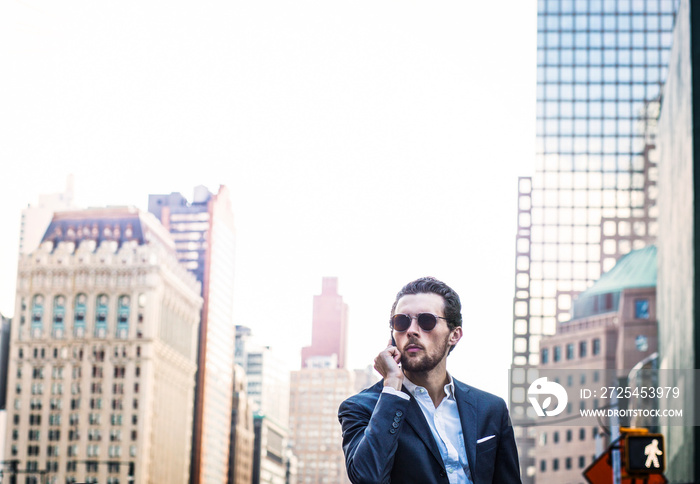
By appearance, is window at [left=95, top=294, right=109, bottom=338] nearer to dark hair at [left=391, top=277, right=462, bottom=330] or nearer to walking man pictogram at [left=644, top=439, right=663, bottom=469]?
walking man pictogram at [left=644, top=439, right=663, bottom=469]

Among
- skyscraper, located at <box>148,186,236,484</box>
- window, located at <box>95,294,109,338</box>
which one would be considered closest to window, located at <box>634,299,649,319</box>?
window, located at <box>95,294,109,338</box>

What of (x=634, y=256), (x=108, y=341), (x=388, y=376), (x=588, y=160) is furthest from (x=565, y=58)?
(x=388, y=376)

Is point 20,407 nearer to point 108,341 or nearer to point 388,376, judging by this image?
point 108,341

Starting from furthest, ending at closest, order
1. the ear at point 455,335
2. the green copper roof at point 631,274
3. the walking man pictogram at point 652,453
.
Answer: the green copper roof at point 631,274, the walking man pictogram at point 652,453, the ear at point 455,335

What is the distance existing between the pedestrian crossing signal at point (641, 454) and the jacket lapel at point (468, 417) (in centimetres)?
1469

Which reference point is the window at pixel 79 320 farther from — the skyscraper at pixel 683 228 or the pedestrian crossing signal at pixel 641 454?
the pedestrian crossing signal at pixel 641 454

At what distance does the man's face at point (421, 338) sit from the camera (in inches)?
152

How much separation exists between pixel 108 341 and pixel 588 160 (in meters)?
63.8

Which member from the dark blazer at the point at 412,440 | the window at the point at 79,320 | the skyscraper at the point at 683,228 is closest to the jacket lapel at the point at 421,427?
the dark blazer at the point at 412,440

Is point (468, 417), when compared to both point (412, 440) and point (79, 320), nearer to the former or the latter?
point (412, 440)

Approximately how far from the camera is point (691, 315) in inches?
1634

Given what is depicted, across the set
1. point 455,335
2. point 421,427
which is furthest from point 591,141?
point 421,427

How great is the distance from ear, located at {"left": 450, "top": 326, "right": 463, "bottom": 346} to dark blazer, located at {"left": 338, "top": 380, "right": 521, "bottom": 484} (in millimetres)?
139

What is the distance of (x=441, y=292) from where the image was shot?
3.98 m
